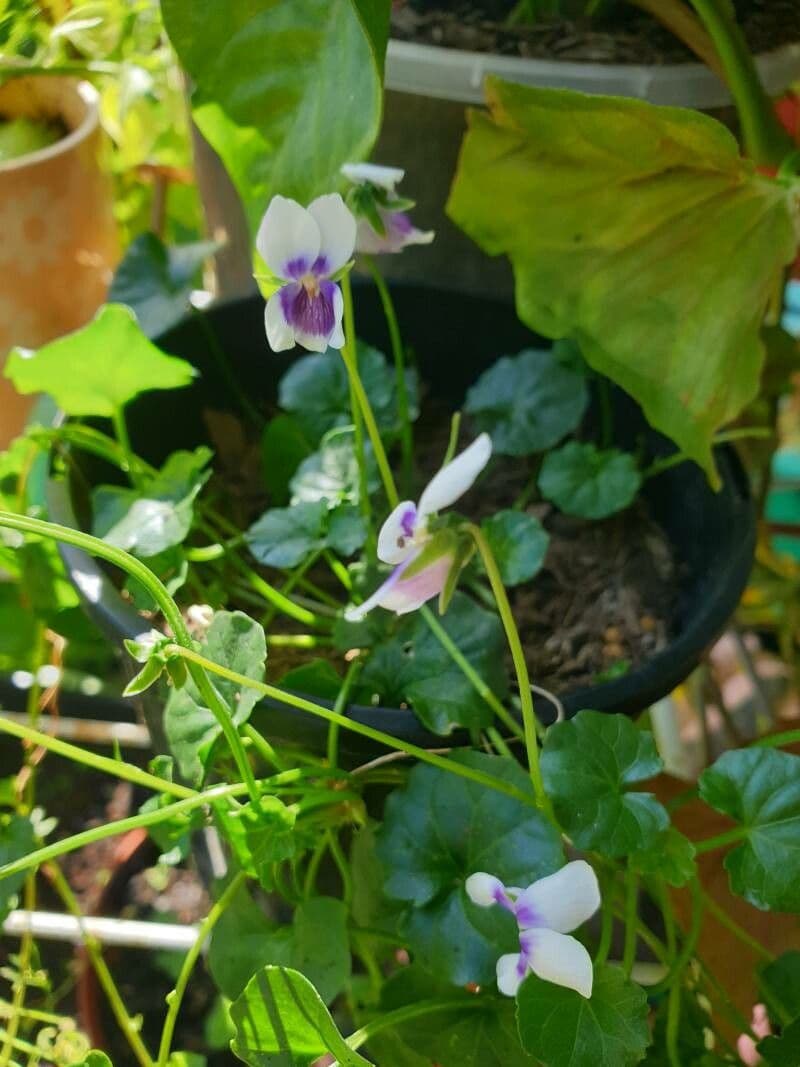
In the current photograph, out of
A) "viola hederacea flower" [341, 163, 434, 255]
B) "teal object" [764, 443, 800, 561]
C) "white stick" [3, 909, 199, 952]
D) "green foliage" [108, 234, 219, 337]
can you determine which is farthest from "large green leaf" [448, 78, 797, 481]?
"teal object" [764, 443, 800, 561]

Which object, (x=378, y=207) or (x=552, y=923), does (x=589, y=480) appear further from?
(x=552, y=923)

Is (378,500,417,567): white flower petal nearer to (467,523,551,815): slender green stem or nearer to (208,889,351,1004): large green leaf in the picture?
(467,523,551,815): slender green stem

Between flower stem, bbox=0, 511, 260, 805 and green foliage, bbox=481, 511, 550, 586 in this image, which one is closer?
flower stem, bbox=0, 511, 260, 805

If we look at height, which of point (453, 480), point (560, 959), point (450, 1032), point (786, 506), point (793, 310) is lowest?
point (786, 506)

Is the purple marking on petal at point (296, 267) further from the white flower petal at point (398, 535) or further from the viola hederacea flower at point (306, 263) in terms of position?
the white flower petal at point (398, 535)

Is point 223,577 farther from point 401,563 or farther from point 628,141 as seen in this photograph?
point 628,141

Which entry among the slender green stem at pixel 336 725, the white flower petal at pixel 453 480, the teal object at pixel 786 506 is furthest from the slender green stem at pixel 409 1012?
the teal object at pixel 786 506

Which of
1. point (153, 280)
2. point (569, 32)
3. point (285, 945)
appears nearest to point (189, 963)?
point (285, 945)
